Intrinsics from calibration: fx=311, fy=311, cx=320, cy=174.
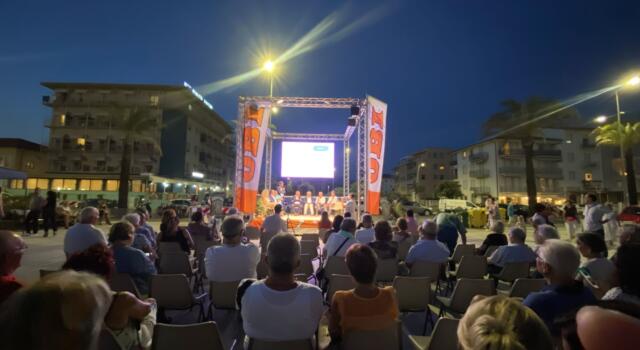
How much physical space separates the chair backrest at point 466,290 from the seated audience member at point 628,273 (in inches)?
47.6

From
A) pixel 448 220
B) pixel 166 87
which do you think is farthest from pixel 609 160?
pixel 166 87

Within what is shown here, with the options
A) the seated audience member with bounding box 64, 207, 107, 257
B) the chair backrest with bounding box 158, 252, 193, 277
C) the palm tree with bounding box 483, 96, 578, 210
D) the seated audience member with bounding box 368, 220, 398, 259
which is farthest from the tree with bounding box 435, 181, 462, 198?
the seated audience member with bounding box 64, 207, 107, 257

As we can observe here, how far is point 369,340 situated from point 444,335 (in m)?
0.52

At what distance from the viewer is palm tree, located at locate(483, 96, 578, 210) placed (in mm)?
21062

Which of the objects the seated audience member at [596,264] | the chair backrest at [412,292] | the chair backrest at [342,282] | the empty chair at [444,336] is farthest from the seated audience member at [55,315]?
the seated audience member at [596,264]

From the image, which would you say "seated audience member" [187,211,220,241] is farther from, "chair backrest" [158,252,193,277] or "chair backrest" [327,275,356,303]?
"chair backrest" [327,275,356,303]

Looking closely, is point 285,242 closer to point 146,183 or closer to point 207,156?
point 146,183

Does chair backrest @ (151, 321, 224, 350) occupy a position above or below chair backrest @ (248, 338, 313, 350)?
above

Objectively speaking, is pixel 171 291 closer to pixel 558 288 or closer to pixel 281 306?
pixel 281 306

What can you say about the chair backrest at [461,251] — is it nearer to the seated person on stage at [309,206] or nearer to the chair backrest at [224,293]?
the chair backrest at [224,293]

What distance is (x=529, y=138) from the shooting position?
21875 mm

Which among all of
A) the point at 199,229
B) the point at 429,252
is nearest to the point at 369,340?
the point at 429,252

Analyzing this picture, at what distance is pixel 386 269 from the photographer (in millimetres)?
4445

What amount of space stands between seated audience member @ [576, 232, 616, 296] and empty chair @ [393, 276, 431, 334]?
4.87ft
